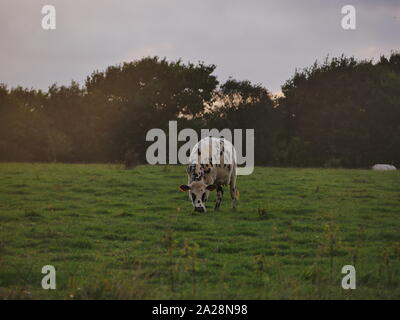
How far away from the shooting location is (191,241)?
12.2 m

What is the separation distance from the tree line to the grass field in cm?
3142

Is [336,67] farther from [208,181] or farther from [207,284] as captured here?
[207,284]

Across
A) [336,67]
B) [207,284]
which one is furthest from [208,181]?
[336,67]

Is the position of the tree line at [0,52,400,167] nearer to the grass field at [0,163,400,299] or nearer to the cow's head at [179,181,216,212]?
the grass field at [0,163,400,299]

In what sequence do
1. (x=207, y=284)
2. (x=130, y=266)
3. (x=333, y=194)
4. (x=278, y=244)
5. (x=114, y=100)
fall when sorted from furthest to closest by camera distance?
(x=114, y=100)
(x=333, y=194)
(x=278, y=244)
(x=130, y=266)
(x=207, y=284)

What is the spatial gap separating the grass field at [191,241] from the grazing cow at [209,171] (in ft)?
1.84

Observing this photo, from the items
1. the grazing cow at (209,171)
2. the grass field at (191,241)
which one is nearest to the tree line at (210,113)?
the grass field at (191,241)

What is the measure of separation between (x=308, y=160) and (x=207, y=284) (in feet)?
161

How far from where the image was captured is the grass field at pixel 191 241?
343 inches

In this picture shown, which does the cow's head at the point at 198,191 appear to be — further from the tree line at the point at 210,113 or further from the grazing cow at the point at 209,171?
the tree line at the point at 210,113

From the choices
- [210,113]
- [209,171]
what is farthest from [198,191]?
[210,113]

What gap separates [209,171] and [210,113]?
4256cm

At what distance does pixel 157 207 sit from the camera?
17.8 metres

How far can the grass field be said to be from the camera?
343 inches
